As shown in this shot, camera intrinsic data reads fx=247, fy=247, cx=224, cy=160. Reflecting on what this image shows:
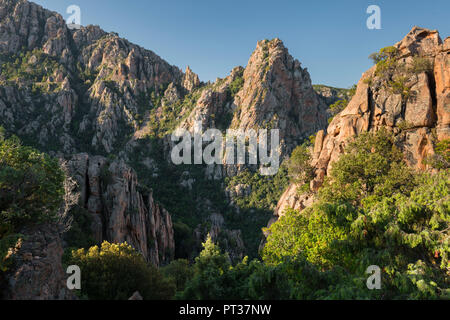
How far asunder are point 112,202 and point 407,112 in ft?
130

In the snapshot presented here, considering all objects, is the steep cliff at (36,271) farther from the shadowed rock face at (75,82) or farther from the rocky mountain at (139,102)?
the shadowed rock face at (75,82)

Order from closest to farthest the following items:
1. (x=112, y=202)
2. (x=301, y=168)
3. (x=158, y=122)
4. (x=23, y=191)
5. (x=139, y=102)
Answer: (x=23, y=191) < (x=112, y=202) < (x=301, y=168) < (x=158, y=122) < (x=139, y=102)

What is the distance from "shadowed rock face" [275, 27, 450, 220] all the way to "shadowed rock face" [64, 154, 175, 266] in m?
21.3

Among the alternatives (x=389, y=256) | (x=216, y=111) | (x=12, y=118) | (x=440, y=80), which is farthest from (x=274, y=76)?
(x=389, y=256)

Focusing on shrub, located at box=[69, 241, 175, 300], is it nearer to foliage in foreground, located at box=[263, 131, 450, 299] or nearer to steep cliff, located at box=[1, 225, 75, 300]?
steep cliff, located at box=[1, 225, 75, 300]

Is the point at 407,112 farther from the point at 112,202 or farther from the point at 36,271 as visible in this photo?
the point at 112,202

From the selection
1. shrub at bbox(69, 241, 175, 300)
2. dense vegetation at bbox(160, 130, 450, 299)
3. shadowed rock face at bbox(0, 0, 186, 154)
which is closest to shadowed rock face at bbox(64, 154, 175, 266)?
shrub at bbox(69, 241, 175, 300)

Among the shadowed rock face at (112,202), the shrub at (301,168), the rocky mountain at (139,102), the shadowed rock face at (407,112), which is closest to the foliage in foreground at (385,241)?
the shadowed rock face at (407,112)

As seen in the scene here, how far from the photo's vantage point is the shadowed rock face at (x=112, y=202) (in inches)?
1294

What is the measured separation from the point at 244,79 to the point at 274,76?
52.4 feet

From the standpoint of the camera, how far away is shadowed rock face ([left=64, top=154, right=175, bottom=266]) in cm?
3288

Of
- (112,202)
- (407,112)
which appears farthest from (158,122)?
(407,112)

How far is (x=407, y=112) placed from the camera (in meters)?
29.6
